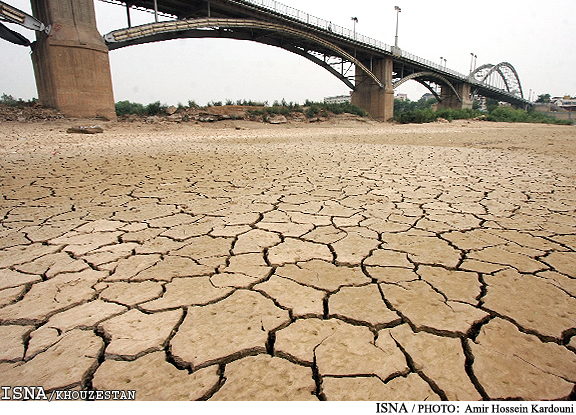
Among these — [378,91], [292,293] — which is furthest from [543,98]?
[292,293]

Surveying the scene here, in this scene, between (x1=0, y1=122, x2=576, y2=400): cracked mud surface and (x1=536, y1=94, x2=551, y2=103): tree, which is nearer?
(x1=0, y1=122, x2=576, y2=400): cracked mud surface

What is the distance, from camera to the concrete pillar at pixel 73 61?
12609mm

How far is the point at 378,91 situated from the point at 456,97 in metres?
20.5

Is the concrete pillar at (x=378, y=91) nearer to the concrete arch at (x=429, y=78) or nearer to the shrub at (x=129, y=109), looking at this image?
the concrete arch at (x=429, y=78)

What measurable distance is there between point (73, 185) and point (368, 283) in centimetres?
386

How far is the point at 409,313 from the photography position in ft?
4.42

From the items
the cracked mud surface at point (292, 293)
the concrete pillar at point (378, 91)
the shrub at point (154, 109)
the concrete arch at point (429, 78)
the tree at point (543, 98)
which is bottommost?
the cracked mud surface at point (292, 293)

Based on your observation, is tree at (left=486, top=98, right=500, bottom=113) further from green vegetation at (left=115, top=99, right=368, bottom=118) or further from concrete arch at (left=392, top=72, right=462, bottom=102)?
green vegetation at (left=115, top=99, right=368, bottom=118)

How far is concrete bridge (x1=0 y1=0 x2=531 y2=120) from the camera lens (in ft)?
42.1

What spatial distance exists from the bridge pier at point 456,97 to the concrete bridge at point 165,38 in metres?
13.9

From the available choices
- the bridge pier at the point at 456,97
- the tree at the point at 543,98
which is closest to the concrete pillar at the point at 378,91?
the bridge pier at the point at 456,97

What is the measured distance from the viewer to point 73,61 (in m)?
13.1

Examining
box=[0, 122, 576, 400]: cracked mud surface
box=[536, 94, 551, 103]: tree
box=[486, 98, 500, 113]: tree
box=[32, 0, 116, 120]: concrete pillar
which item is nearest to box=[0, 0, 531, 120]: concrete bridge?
box=[32, 0, 116, 120]: concrete pillar
